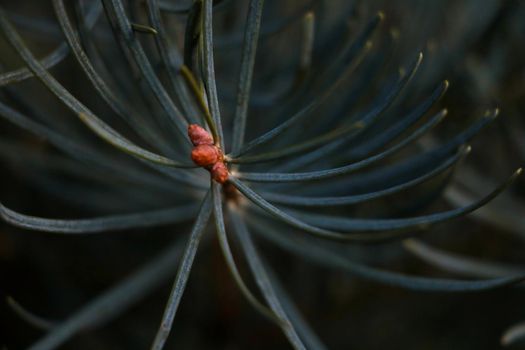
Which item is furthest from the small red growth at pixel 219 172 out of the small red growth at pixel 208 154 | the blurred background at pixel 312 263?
the blurred background at pixel 312 263

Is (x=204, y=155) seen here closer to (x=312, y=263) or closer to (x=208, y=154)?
(x=208, y=154)

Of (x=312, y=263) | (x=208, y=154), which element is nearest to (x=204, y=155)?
(x=208, y=154)

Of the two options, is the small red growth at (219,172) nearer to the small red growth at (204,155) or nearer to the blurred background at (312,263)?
the small red growth at (204,155)

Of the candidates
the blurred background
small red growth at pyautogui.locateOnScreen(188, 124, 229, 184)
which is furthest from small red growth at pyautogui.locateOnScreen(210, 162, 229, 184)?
the blurred background

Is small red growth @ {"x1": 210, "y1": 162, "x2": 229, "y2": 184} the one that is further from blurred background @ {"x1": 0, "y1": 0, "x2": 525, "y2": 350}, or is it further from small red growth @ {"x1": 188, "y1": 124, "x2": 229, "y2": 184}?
blurred background @ {"x1": 0, "y1": 0, "x2": 525, "y2": 350}

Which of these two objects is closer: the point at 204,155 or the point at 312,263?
the point at 204,155

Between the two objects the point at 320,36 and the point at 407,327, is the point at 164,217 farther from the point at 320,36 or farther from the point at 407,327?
the point at 407,327

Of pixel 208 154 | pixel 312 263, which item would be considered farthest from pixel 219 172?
pixel 312 263
